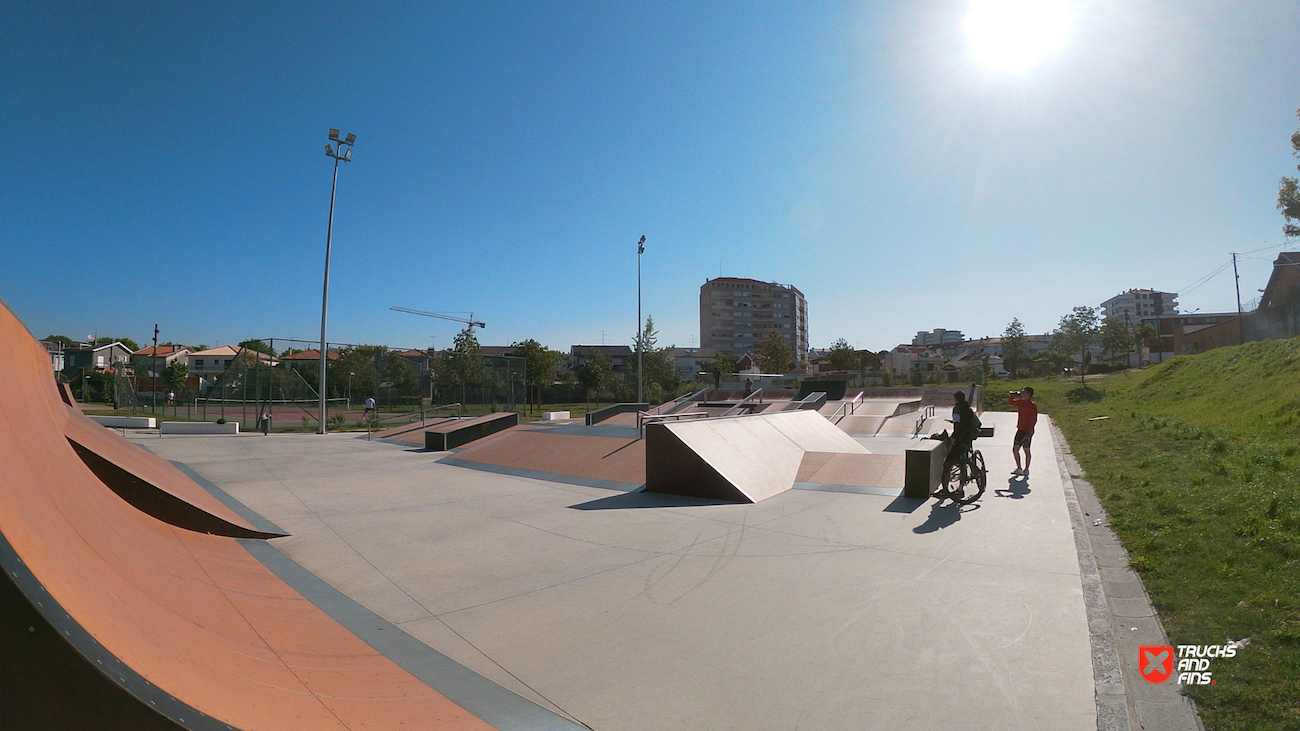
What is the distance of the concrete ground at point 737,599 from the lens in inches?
124

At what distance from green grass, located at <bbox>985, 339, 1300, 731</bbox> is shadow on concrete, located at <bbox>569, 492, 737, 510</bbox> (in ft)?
15.9

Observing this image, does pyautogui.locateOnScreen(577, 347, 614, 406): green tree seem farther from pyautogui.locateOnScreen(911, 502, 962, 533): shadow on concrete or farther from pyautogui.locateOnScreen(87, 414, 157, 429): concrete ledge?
pyautogui.locateOnScreen(911, 502, 962, 533): shadow on concrete

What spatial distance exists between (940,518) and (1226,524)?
2556 millimetres

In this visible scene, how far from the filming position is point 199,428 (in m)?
21.4

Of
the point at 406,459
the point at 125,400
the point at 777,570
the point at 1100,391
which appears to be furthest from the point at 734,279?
the point at 777,570

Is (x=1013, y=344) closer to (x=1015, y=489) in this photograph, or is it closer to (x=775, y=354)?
(x=775, y=354)

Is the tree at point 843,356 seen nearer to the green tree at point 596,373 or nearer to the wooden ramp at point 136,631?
the green tree at point 596,373

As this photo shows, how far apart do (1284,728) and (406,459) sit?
1399cm

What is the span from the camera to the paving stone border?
2.97 meters

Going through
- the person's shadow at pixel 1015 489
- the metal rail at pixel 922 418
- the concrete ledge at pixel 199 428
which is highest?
the metal rail at pixel 922 418

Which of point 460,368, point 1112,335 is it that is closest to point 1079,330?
point 1112,335

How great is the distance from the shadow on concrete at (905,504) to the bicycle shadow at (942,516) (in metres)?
0.19

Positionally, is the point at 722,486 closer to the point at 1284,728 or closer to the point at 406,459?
the point at 1284,728

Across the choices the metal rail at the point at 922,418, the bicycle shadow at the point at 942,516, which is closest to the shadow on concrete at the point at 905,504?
the bicycle shadow at the point at 942,516
